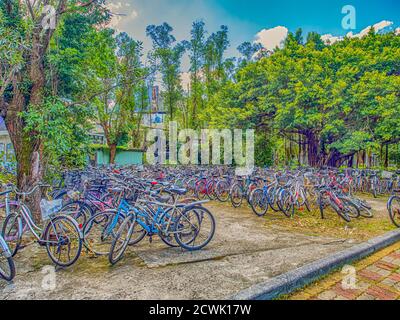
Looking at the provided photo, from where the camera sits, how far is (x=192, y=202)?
4148 millimetres

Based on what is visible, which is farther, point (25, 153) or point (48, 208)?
point (25, 153)

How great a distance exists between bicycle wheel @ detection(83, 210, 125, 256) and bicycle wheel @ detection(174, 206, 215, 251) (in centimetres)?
87

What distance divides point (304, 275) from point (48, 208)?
3.34 meters

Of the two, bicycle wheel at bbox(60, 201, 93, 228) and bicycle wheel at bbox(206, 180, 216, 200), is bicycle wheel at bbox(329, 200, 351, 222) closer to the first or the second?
bicycle wheel at bbox(206, 180, 216, 200)

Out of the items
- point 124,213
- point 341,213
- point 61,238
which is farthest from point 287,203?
point 61,238

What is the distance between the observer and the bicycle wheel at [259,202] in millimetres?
6461

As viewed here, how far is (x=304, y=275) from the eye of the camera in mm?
3021

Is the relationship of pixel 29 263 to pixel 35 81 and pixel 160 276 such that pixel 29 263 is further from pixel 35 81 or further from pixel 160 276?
pixel 35 81

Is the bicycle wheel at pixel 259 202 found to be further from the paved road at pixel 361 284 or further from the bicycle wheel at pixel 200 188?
the paved road at pixel 361 284

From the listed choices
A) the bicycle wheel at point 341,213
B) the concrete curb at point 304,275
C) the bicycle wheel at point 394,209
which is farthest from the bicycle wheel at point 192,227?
the bicycle wheel at point 394,209

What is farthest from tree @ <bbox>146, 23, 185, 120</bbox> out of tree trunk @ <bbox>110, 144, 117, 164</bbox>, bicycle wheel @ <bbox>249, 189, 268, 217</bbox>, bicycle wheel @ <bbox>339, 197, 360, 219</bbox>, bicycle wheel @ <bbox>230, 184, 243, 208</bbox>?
bicycle wheel @ <bbox>339, 197, 360, 219</bbox>

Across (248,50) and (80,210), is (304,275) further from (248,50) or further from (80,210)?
(248,50)

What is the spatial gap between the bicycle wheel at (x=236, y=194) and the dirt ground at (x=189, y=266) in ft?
7.11

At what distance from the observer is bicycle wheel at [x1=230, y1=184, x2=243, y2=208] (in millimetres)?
7484
